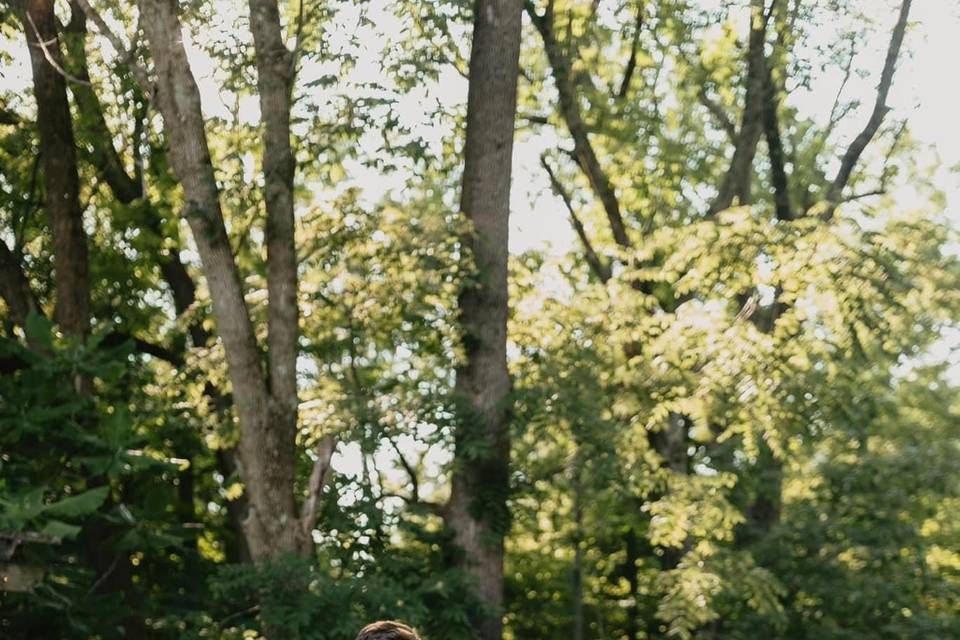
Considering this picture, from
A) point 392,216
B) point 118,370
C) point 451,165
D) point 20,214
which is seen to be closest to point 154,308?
point 20,214

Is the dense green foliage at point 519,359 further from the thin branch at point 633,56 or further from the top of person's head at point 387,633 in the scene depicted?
the top of person's head at point 387,633

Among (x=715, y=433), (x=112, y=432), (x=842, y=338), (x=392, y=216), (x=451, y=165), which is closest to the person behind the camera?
(x=112, y=432)

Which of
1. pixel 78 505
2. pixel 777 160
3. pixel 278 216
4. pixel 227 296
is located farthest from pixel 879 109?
pixel 78 505

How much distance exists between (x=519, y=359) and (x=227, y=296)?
3732 mm

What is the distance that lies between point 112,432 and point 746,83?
31.0ft

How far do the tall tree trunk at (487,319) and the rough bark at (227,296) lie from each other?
1.73 metres

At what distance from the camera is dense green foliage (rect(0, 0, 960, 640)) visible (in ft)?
45.2

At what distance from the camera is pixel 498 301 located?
51.4 feet

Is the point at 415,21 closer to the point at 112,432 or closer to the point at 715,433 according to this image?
the point at 112,432

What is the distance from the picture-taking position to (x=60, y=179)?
1678 cm

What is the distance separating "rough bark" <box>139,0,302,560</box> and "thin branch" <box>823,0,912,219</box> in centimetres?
742

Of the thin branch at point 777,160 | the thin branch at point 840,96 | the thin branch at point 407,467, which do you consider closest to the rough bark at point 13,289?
the thin branch at point 407,467

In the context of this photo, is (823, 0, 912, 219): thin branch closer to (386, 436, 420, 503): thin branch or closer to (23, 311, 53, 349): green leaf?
(386, 436, 420, 503): thin branch

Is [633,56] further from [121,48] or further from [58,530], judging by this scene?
[58,530]
